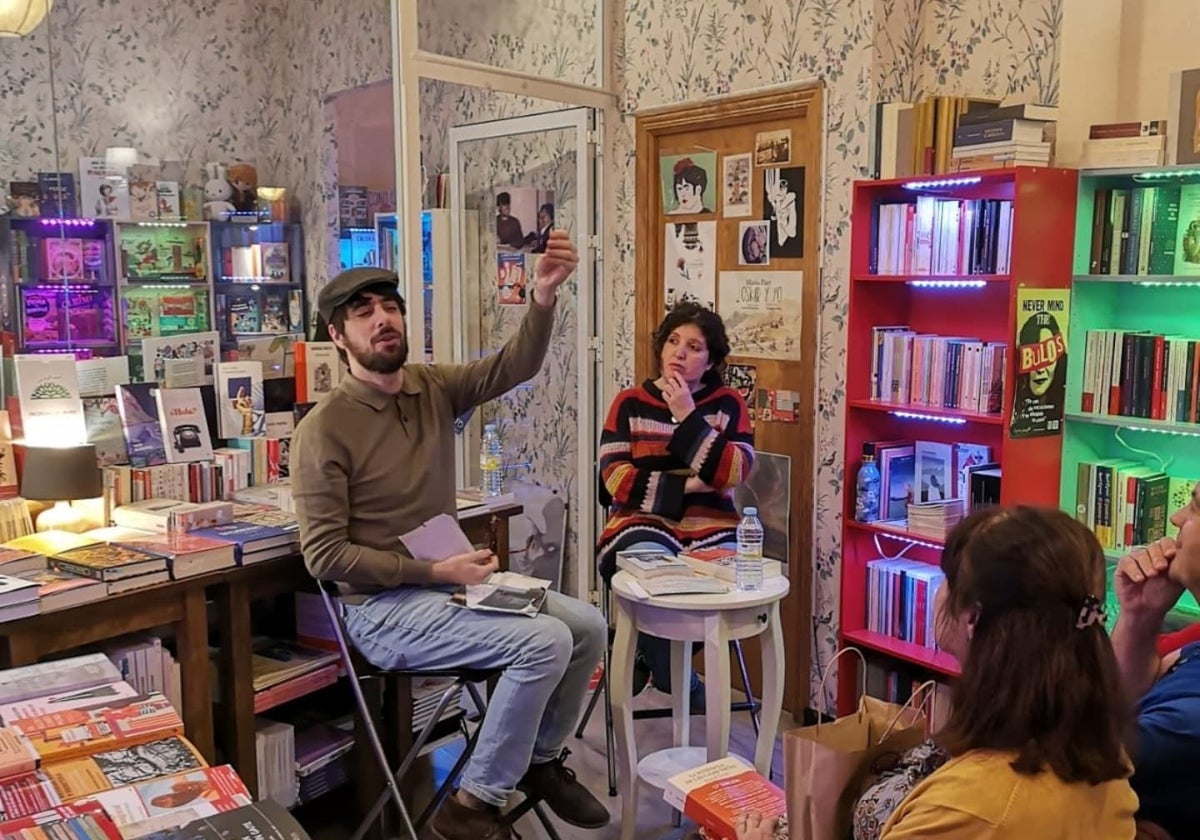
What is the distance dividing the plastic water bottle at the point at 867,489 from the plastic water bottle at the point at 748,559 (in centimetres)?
72

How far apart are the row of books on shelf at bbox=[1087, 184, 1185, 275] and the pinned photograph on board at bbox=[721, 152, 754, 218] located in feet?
3.99

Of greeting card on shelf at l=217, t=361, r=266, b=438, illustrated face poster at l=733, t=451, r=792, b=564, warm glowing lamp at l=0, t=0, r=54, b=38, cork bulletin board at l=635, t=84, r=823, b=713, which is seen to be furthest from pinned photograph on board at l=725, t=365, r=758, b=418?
warm glowing lamp at l=0, t=0, r=54, b=38

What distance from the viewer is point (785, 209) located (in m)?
3.72

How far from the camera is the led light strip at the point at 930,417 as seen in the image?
3201 mm

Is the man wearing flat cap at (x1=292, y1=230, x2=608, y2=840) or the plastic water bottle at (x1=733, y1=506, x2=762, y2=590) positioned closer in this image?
the man wearing flat cap at (x1=292, y1=230, x2=608, y2=840)

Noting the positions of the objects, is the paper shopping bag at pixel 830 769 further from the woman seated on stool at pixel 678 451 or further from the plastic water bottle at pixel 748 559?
the woman seated on stool at pixel 678 451

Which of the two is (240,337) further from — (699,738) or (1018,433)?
(1018,433)

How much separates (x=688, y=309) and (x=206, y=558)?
62.0 inches

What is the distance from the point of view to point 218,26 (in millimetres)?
3211

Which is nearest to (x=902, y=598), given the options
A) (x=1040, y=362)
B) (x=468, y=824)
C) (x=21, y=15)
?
(x=1040, y=362)

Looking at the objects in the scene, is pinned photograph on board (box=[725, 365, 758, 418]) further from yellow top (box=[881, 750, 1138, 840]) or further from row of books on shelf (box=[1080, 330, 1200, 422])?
yellow top (box=[881, 750, 1138, 840])

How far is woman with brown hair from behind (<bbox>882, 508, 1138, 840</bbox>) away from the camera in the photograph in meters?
1.30

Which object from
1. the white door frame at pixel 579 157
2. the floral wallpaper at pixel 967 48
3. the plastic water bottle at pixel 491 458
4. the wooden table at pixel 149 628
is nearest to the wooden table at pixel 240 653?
the wooden table at pixel 149 628

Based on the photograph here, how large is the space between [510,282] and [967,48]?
1.92 metres
